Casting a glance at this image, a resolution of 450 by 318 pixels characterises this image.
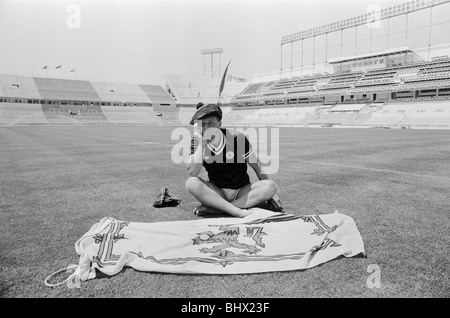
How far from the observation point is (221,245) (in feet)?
10.3

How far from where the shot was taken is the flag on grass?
2.75 metres

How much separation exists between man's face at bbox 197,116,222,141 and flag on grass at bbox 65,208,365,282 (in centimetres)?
117

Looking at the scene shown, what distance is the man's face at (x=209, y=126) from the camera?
13.6 ft

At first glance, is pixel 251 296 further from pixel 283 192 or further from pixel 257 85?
pixel 257 85

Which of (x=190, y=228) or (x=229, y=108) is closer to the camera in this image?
(x=190, y=228)

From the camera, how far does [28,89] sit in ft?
207

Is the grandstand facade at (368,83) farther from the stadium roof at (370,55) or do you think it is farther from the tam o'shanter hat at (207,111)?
the tam o'shanter hat at (207,111)

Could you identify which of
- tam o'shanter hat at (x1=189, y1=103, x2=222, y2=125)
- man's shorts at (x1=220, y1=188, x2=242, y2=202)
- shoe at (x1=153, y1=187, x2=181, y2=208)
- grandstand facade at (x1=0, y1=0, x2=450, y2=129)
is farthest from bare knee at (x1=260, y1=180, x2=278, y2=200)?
grandstand facade at (x1=0, y1=0, x2=450, y2=129)

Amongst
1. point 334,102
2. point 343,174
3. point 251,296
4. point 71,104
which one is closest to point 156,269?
point 251,296

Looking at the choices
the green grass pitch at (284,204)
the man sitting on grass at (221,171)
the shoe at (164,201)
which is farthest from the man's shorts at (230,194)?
the shoe at (164,201)

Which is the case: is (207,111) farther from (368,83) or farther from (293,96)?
(293,96)

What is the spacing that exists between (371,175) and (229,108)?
227 ft

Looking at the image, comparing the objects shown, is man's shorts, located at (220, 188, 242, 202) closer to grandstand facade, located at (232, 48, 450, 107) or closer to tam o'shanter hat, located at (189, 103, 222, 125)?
tam o'shanter hat, located at (189, 103, 222, 125)

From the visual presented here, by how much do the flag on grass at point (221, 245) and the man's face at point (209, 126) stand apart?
1.17 m
